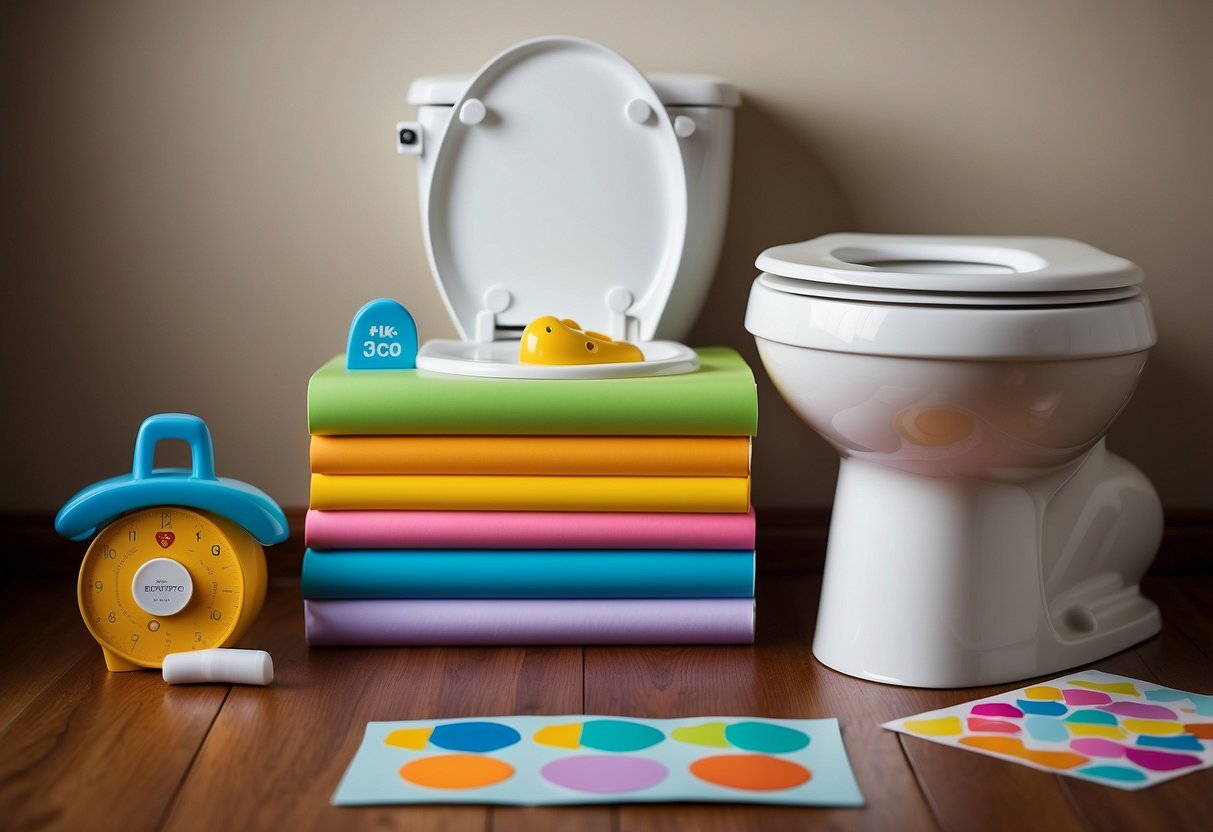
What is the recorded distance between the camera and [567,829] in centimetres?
103

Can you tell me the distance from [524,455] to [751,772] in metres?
0.46

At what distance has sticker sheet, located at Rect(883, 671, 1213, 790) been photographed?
115 centimetres

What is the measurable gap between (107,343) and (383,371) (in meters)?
0.53

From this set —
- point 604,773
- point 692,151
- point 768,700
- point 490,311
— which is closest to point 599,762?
point 604,773

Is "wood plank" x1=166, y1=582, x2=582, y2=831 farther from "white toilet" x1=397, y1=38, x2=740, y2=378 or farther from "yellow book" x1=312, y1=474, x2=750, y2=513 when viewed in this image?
"white toilet" x1=397, y1=38, x2=740, y2=378

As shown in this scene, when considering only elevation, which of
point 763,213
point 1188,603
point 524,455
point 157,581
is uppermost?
point 763,213

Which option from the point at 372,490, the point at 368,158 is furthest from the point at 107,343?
the point at 372,490

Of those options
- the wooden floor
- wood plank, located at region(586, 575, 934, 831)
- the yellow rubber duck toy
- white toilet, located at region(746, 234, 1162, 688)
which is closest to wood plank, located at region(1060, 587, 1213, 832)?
the wooden floor

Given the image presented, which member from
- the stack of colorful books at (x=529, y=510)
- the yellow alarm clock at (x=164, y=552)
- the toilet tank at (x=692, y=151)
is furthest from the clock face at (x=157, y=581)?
the toilet tank at (x=692, y=151)

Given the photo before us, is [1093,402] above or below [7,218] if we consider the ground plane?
below

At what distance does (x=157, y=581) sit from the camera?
136 cm

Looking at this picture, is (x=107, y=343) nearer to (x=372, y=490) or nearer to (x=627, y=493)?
(x=372, y=490)

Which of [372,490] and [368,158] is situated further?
[368,158]

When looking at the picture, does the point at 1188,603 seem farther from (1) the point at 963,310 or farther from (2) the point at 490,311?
(2) the point at 490,311
